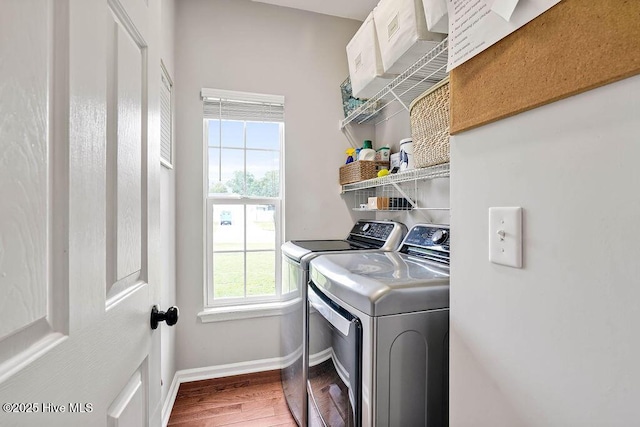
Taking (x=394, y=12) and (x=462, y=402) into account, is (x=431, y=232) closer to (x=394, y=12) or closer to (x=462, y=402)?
(x=462, y=402)

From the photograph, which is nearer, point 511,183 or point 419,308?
point 511,183

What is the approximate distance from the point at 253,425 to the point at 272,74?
2450mm

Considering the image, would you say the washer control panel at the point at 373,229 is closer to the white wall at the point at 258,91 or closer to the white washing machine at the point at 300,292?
the white washing machine at the point at 300,292

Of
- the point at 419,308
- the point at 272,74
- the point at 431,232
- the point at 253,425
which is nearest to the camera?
the point at 419,308

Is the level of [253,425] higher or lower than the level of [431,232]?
lower

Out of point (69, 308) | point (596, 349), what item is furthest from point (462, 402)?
point (69, 308)

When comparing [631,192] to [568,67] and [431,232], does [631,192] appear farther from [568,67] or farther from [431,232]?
[431,232]

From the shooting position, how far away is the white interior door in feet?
1.20

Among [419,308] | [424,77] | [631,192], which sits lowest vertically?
[419,308]

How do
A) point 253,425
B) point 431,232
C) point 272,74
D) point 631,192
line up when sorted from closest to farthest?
1. point 631,192
2. point 431,232
3. point 253,425
4. point 272,74

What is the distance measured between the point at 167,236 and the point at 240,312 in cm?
82

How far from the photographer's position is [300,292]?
1593 mm

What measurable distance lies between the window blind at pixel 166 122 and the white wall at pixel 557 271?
170cm

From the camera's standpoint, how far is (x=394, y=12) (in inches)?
50.7
